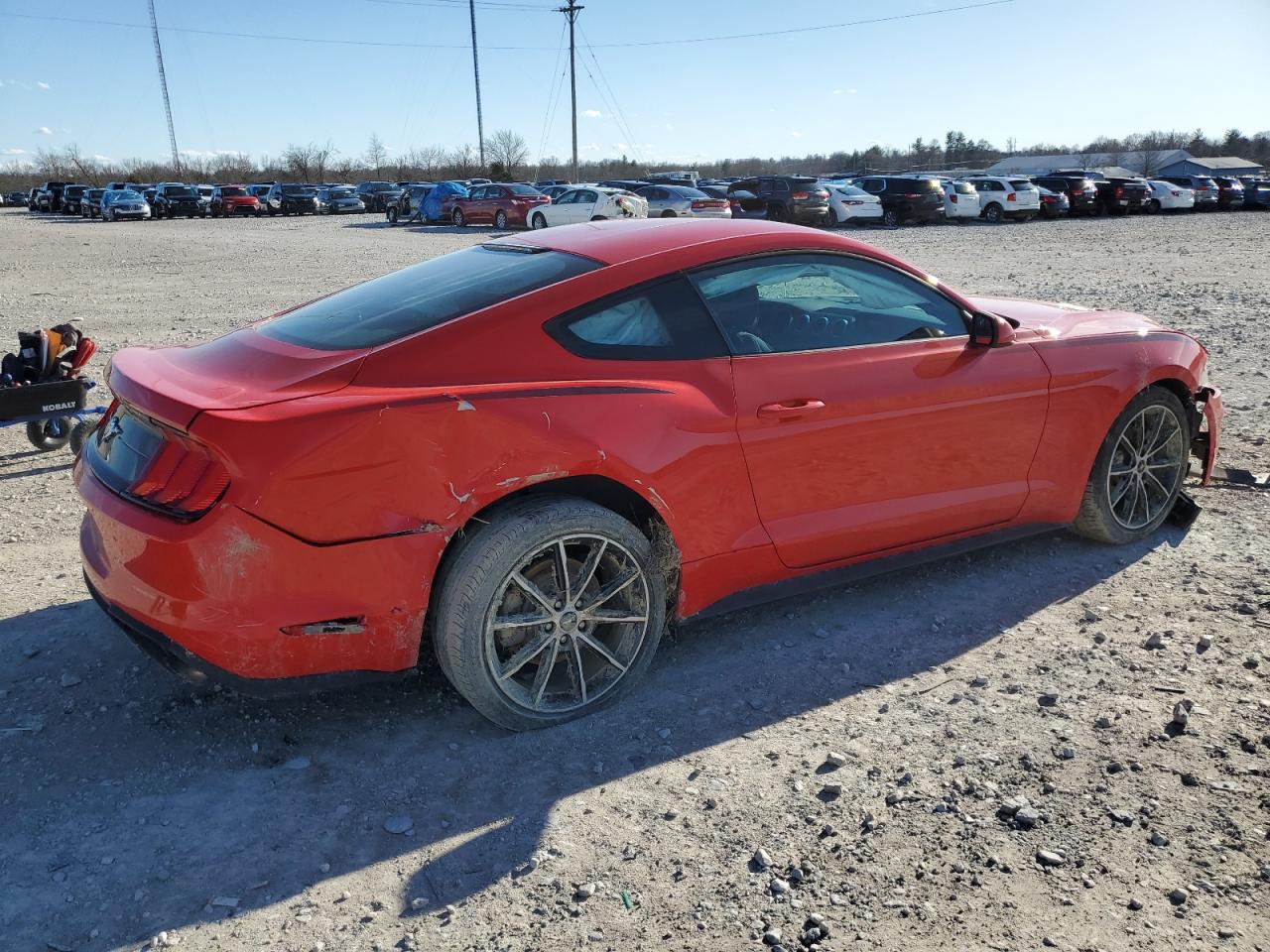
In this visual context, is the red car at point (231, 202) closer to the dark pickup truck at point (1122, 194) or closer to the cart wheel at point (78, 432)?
the dark pickup truck at point (1122, 194)

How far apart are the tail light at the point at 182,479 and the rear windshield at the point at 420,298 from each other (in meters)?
0.57

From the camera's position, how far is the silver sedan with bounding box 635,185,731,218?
2791 centimetres

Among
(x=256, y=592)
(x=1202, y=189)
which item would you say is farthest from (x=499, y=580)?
(x=1202, y=189)

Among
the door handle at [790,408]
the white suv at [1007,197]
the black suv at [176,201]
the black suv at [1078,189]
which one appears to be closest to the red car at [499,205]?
the white suv at [1007,197]

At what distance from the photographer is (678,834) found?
2.72m

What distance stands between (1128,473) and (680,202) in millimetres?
25413

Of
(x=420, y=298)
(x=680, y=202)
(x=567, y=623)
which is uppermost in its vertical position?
(x=420, y=298)

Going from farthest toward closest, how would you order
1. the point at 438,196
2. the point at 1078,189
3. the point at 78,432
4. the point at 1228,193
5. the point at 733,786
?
the point at 1228,193
the point at 438,196
the point at 1078,189
the point at 78,432
the point at 733,786

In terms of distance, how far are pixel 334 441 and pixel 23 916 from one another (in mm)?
1373

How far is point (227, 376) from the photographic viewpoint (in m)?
3.07

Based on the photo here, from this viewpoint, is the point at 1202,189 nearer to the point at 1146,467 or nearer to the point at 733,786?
the point at 1146,467

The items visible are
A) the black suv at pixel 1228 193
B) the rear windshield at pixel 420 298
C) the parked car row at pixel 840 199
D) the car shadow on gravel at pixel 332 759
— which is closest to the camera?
the car shadow on gravel at pixel 332 759

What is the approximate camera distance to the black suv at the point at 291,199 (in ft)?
153

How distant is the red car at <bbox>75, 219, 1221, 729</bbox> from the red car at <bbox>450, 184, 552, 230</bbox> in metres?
27.9
